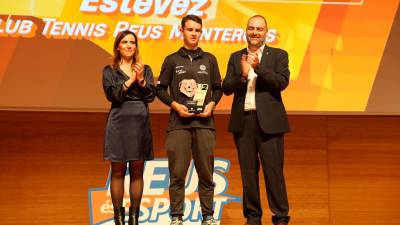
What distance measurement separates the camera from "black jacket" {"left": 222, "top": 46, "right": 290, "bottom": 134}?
318 cm

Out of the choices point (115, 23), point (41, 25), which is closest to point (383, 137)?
point (115, 23)

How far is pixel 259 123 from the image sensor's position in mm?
3186

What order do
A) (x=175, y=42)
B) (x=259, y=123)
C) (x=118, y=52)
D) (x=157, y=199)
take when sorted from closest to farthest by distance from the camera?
(x=259, y=123), (x=118, y=52), (x=175, y=42), (x=157, y=199)

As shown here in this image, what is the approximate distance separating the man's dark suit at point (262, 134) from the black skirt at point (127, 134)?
1.68 feet

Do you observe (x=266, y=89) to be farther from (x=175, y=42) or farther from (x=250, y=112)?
(x=175, y=42)

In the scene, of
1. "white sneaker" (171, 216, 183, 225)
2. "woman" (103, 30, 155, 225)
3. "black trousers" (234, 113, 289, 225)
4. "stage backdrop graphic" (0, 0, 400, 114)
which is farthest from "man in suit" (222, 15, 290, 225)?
"stage backdrop graphic" (0, 0, 400, 114)

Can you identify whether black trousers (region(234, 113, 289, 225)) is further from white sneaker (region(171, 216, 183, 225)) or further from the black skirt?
the black skirt

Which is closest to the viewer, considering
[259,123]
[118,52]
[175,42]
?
[259,123]

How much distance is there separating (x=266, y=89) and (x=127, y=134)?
32.7 inches

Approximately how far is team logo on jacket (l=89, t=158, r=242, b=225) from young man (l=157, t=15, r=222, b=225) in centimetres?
111

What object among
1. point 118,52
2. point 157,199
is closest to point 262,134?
point 118,52

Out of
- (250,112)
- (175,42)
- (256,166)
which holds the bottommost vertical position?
(256,166)

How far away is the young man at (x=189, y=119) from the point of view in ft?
10.6

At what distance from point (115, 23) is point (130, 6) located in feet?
0.55
